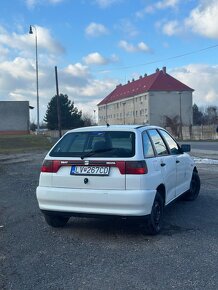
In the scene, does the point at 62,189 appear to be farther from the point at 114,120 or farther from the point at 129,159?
the point at 114,120

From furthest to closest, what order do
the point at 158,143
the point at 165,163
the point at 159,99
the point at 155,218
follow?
the point at 159,99 → the point at 158,143 → the point at 165,163 → the point at 155,218

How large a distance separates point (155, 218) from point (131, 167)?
929mm

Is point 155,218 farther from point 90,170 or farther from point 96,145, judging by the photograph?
point 96,145

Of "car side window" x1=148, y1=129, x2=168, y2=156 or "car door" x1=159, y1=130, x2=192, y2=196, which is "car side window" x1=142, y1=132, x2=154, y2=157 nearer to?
"car side window" x1=148, y1=129, x2=168, y2=156

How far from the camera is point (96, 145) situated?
20.5 ft

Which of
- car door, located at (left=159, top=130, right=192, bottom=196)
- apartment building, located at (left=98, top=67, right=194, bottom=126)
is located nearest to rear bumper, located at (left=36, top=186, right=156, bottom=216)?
car door, located at (left=159, top=130, right=192, bottom=196)

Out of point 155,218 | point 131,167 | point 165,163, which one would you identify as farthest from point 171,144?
point 131,167

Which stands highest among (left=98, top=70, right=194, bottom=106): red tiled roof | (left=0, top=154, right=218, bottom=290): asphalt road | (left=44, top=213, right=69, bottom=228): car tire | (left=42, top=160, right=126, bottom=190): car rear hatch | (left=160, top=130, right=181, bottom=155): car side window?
(left=98, top=70, right=194, bottom=106): red tiled roof

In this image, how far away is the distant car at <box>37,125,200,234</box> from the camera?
19.2ft

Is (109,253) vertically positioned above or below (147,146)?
below

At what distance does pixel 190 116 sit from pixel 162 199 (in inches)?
3667

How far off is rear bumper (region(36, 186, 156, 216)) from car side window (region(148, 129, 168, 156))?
3.20 ft

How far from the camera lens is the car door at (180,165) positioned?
24.7 feet

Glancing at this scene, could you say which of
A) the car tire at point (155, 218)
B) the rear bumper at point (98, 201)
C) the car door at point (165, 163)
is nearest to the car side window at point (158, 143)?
the car door at point (165, 163)
